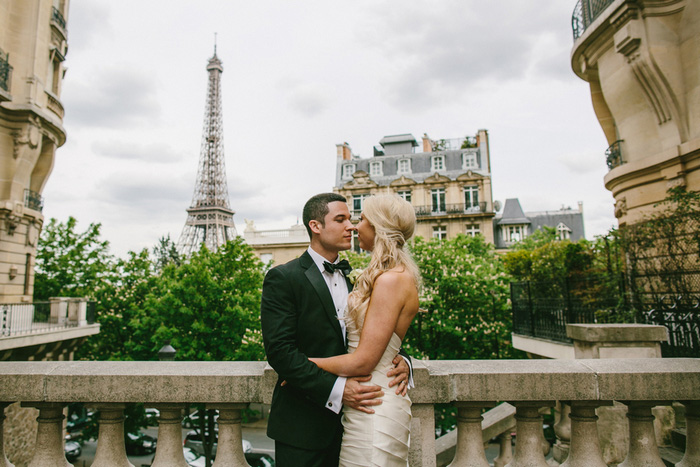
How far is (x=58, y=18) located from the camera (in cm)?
2002

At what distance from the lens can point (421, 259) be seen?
2122 cm

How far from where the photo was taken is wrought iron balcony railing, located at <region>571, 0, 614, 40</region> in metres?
13.9

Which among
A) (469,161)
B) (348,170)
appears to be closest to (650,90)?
(469,161)

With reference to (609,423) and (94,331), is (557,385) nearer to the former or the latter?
(609,423)

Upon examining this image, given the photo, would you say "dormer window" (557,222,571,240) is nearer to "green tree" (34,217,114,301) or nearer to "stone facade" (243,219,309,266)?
"stone facade" (243,219,309,266)

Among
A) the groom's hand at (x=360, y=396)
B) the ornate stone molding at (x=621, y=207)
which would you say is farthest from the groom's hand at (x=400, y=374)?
the ornate stone molding at (x=621, y=207)

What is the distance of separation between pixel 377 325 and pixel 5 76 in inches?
795

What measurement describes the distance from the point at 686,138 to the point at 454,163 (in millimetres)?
37066

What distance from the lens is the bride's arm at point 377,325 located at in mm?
2352

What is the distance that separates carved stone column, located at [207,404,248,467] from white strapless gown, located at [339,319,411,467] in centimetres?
99

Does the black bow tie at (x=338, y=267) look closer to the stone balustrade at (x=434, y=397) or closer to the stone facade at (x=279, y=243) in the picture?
the stone balustrade at (x=434, y=397)

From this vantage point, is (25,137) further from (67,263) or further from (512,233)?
(512,233)

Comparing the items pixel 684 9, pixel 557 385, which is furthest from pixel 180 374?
pixel 684 9

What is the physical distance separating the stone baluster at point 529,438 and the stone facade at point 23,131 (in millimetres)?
19578
